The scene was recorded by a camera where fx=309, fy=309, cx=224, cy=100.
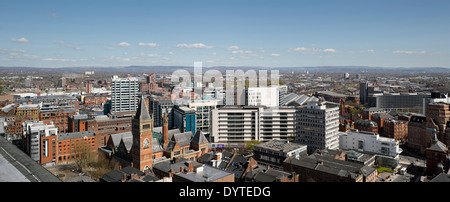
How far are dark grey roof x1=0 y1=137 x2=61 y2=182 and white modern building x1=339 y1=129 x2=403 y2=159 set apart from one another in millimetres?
28751

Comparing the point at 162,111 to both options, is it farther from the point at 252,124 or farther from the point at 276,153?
the point at 276,153

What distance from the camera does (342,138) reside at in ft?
113

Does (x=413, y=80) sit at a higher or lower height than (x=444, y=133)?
higher

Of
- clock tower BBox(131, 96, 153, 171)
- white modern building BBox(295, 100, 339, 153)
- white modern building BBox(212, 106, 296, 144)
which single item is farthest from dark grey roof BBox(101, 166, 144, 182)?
white modern building BBox(295, 100, 339, 153)

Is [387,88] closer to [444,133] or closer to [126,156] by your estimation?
[444,133]

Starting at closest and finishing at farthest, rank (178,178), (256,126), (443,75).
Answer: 1. (178,178)
2. (256,126)
3. (443,75)

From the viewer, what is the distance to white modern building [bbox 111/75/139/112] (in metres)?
54.8

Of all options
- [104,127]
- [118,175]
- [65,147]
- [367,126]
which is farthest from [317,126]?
[65,147]

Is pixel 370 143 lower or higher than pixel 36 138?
lower

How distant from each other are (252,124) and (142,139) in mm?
15945

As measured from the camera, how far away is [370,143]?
31797 millimetres
